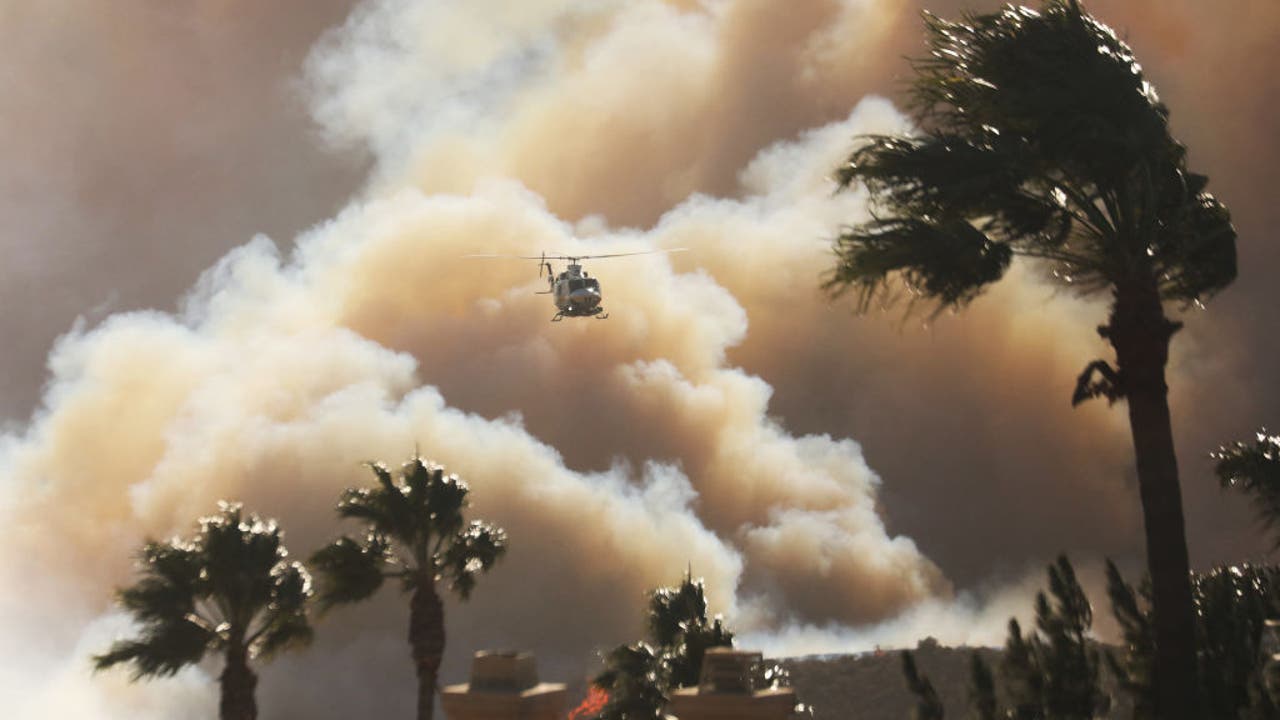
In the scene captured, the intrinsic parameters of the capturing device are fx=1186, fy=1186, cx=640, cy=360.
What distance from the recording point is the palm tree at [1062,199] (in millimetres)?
11602

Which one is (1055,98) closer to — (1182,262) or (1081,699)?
(1182,262)

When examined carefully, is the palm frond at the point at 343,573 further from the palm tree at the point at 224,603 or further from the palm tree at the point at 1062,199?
the palm tree at the point at 1062,199

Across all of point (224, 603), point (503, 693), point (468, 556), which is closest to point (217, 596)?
point (224, 603)

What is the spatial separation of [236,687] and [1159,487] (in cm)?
1818

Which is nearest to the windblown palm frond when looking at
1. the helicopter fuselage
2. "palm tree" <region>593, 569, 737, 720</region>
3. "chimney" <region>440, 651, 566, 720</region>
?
"palm tree" <region>593, 569, 737, 720</region>

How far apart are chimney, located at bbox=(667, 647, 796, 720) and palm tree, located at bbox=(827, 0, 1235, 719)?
3.85m

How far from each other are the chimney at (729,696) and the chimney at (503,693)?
1273 mm

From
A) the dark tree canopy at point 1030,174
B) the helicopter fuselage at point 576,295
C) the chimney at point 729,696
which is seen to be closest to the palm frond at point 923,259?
the dark tree canopy at point 1030,174

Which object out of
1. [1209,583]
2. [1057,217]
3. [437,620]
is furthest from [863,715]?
[1057,217]

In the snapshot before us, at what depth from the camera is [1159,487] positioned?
11.4 metres

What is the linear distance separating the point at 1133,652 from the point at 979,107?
27.0ft

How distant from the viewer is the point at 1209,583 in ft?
54.3

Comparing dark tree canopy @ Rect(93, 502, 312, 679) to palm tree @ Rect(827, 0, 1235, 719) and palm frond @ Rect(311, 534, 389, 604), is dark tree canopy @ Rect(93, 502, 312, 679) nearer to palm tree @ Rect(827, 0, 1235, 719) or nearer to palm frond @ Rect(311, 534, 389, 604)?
palm frond @ Rect(311, 534, 389, 604)

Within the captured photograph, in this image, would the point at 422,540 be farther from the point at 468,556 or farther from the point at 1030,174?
the point at 1030,174
